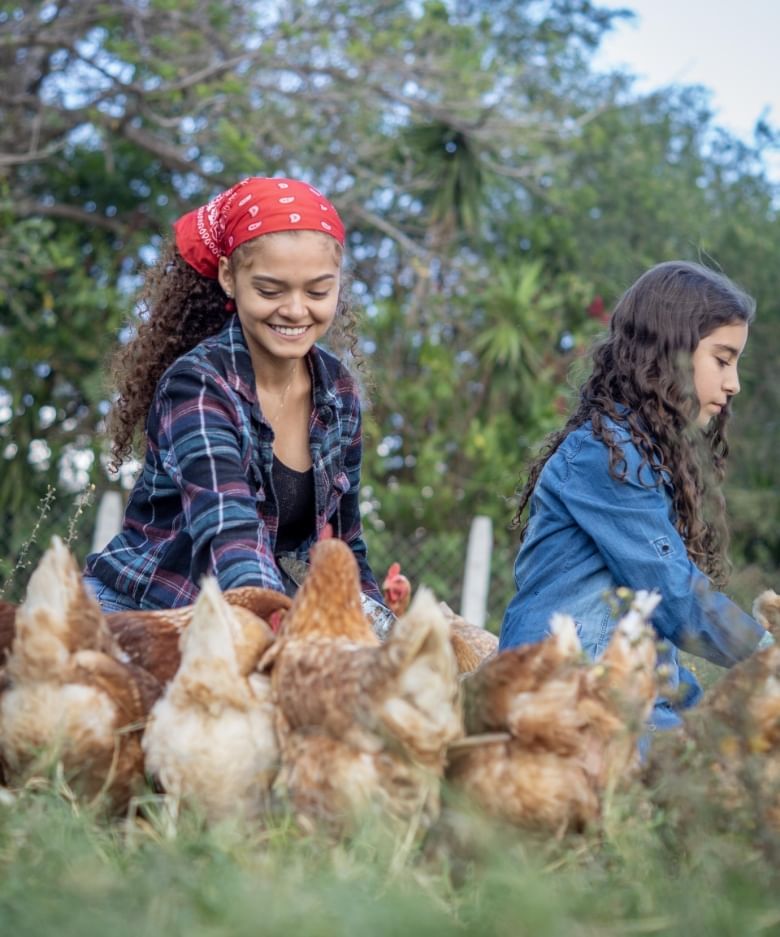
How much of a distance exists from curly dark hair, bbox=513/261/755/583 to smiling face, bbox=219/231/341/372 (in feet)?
2.94

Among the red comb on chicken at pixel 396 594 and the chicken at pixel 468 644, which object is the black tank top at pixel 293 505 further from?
the chicken at pixel 468 644

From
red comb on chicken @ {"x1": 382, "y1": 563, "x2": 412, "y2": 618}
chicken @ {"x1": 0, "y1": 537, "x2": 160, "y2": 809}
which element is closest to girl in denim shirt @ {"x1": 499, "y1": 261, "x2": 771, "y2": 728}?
red comb on chicken @ {"x1": 382, "y1": 563, "x2": 412, "y2": 618}

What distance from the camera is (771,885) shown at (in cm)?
196

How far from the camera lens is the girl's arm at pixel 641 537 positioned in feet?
10.8

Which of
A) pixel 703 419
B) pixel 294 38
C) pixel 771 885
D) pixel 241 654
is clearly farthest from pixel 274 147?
pixel 771 885

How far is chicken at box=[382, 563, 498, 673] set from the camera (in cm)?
392

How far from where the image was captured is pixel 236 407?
3414 mm

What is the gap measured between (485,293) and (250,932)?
8937mm

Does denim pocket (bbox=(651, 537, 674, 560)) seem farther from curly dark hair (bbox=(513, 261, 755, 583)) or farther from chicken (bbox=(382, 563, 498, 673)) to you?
chicken (bbox=(382, 563, 498, 673))

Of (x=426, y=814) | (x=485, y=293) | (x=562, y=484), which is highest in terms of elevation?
(x=485, y=293)

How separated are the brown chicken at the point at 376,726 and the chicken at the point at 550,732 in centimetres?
8

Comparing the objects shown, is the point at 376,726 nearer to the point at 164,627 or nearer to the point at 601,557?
the point at 164,627

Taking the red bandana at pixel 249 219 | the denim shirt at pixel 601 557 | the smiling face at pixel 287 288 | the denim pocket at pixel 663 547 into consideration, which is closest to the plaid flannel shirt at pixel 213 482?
the smiling face at pixel 287 288

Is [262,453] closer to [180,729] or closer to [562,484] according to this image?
[562,484]
